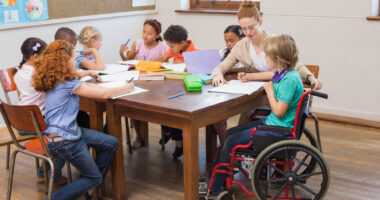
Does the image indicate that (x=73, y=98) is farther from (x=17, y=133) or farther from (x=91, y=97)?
(x=17, y=133)

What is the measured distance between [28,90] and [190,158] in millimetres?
1024

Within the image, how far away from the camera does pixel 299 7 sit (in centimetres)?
448

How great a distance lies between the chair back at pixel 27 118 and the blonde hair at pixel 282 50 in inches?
48.8

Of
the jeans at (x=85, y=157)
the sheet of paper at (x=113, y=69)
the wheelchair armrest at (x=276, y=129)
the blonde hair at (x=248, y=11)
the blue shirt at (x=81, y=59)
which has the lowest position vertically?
the jeans at (x=85, y=157)

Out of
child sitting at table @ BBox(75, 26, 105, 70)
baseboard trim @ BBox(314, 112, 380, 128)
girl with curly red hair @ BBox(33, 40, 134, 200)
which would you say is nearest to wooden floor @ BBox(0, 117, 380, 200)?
baseboard trim @ BBox(314, 112, 380, 128)

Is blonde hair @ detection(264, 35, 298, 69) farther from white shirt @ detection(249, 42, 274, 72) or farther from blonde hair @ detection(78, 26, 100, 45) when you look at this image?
blonde hair @ detection(78, 26, 100, 45)

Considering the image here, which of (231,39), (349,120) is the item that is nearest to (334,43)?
(349,120)

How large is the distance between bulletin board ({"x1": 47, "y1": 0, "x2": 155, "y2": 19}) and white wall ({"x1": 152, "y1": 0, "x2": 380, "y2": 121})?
154cm

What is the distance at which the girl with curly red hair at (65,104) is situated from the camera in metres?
2.54

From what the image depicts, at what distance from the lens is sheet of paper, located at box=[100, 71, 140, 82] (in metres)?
3.07

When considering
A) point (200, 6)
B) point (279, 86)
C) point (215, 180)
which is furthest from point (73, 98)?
point (200, 6)

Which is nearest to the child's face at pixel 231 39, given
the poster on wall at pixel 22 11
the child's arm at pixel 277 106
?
the child's arm at pixel 277 106

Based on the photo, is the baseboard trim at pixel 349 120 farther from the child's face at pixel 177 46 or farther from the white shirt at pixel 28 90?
the white shirt at pixel 28 90

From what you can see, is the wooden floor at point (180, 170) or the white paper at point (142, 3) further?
the white paper at point (142, 3)
